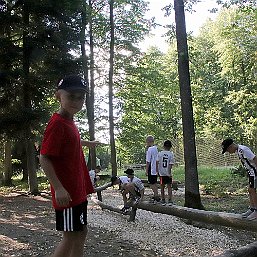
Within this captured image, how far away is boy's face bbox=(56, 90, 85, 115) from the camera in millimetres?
3199

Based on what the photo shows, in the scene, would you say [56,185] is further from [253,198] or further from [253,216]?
[253,198]

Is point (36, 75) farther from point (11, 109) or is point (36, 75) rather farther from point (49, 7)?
point (49, 7)

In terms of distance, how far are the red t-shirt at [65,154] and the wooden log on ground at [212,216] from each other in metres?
3.63

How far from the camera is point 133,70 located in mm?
23891

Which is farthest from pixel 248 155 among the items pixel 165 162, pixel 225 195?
pixel 225 195

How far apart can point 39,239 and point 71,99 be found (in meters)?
5.04

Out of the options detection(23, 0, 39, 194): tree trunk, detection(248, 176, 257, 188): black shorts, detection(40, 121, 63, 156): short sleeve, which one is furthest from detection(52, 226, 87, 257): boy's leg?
detection(23, 0, 39, 194): tree trunk

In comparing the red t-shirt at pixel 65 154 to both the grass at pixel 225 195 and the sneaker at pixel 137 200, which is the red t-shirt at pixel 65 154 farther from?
the grass at pixel 225 195

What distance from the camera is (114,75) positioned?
24562 mm

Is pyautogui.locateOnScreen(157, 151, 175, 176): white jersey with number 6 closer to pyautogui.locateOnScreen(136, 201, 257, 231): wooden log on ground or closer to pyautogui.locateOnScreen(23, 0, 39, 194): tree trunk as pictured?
pyautogui.locateOnScreen(136, 201, 257, 231): wooden log on ground

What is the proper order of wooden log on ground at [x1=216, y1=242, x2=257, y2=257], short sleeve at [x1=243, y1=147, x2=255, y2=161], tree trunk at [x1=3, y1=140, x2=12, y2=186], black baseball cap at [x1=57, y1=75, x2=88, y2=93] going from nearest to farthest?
black baseball cap at [x1=57, y1=75, x2=88, y2=93] < wooden log on ground at [x1=216, y1=242, x2=257, y2=257] < short sleeve at [x1=243, y1=147, x2=255, y2=161] < tree trunk at [x1=3, y1=140, x2=12, y2=186]

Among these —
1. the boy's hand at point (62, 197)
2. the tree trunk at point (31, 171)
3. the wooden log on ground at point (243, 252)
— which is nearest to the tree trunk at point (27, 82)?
the tree trunk at point (31, 171)

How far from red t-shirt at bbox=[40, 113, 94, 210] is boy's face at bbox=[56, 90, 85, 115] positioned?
98 millimetres

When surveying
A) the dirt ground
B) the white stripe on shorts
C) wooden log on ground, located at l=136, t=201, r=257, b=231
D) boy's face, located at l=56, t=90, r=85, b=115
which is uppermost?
boy's face, located at l=56, t=90, r=85, b=115
